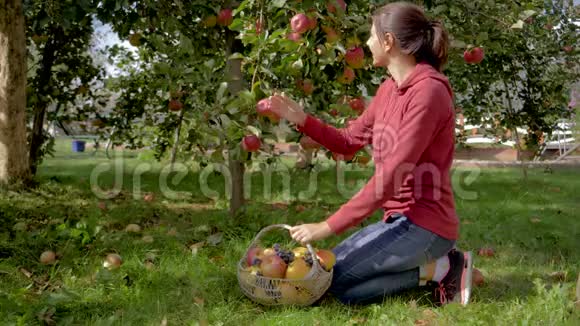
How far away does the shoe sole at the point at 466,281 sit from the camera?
7.87ft

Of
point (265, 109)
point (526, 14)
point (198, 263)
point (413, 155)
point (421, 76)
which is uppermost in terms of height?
point (526, 14)

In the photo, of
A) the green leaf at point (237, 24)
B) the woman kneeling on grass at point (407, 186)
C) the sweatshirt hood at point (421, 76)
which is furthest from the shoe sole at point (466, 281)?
the green leaf at point (237, 24)

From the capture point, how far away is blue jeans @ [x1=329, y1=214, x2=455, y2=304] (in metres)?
2.41

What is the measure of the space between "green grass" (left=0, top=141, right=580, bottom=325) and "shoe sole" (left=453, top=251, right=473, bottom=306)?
0.13ft

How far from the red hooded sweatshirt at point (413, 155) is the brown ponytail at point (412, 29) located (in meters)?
0.08

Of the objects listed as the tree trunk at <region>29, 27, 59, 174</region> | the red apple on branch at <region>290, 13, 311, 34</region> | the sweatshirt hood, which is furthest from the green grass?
the red apple on branch at <region>290, 13, 311, 34</region>

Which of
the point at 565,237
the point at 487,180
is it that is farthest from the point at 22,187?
the point at 487,180

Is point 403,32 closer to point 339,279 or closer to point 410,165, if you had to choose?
point 410,165

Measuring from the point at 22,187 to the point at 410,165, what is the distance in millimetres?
4083

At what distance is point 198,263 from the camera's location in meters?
2.95

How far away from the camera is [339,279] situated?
2.50 metres

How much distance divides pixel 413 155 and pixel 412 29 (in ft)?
1.75

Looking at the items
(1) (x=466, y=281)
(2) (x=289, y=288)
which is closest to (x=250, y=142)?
(2) (x=289, y=288)

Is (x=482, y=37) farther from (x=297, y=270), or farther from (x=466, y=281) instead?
(x=297, y=270)
